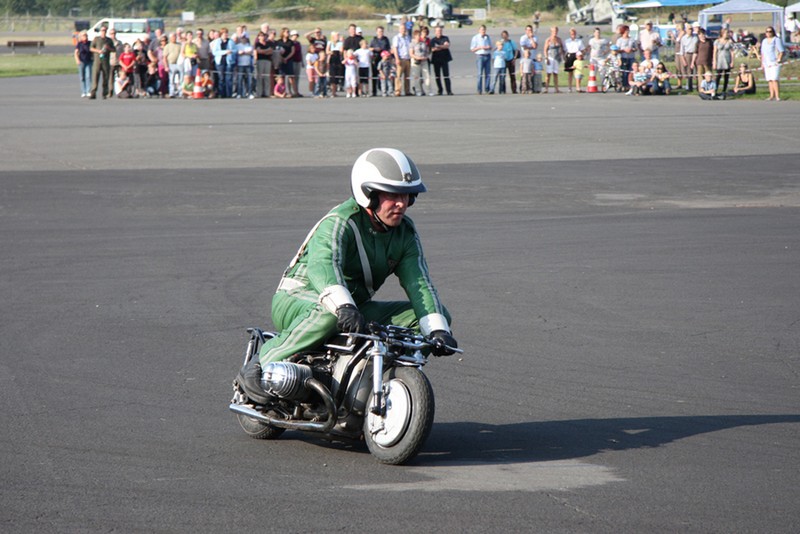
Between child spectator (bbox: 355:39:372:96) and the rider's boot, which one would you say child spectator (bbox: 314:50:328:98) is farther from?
the rider's boot

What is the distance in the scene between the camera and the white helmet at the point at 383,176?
642 centimetres

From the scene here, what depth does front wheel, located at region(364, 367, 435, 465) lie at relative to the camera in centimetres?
604

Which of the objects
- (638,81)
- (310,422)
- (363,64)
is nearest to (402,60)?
(363,64)

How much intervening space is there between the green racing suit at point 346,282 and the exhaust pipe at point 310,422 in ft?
0.79

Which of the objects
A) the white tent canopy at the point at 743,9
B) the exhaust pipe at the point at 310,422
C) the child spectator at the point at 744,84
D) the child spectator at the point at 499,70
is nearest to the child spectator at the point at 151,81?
the child spectator at the point at 499,70

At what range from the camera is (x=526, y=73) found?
129 ft

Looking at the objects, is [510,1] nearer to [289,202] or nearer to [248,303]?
[289,202]

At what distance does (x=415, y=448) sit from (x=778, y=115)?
2686cm

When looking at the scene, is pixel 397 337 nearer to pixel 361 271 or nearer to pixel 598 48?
pixel 361 271

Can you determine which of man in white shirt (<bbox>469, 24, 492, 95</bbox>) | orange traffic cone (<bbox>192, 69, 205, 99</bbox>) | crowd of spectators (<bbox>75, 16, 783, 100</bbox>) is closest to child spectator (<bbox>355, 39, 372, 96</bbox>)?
crowd of spectators (<bbox>75, 16, 783, 100</bbox>)

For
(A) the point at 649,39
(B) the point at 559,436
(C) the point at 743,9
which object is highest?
(C) the point at 743,9

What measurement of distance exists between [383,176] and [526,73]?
33.6 metres

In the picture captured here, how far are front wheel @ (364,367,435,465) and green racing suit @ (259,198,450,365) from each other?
373mm

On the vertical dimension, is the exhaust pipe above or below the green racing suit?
below
